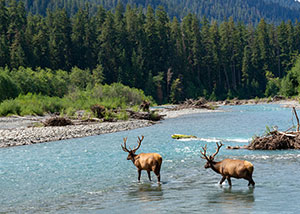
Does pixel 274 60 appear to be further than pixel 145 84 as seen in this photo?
Yes

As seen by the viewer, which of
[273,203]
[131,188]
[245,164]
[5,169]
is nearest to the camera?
[273,203]

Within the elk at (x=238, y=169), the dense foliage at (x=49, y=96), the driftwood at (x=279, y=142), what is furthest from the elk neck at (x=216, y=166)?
the dense foliage at (x=49, y=96)

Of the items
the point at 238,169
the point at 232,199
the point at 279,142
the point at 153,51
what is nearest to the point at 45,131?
the point at 279,142

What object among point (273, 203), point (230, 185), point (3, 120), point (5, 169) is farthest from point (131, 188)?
point (3, 120)

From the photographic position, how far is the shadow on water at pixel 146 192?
10.5m

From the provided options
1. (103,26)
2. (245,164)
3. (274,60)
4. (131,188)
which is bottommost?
(131,188)

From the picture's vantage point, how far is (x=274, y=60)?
122m

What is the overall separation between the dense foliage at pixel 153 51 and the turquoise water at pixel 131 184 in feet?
189

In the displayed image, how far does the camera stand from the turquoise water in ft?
31.6

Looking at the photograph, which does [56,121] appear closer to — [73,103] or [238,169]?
[73,103]

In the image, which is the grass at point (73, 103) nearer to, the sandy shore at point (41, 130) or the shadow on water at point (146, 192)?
the sandy shore at point (41, 130)

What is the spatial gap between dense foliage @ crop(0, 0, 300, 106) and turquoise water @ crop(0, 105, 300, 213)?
57668 millimetres

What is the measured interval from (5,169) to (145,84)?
81.8 metres

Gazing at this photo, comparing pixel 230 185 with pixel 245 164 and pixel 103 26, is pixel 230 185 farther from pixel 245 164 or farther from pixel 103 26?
pixel 103 26
